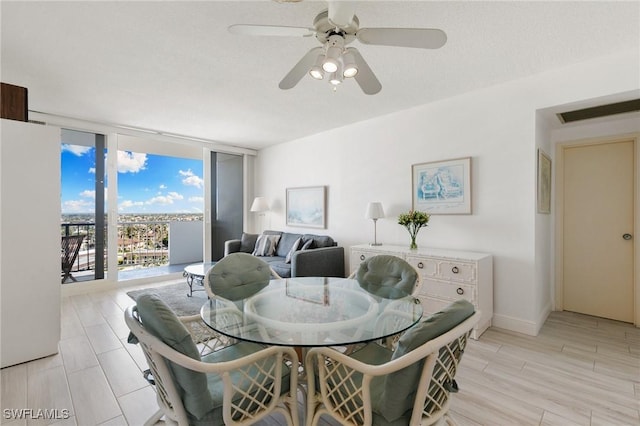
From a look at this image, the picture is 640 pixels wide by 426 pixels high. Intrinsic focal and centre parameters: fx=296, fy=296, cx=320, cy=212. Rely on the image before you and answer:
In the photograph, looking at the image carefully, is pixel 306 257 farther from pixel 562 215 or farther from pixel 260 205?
pixel 562 215

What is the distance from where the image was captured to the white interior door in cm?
319

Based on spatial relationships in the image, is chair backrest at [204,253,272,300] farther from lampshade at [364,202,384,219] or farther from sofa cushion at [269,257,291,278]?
lampshade at [364,202,384,219]

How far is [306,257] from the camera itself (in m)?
3.82

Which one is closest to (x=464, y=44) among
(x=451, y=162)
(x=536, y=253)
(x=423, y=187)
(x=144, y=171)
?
(x=451, y=162)

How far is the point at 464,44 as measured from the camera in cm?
227

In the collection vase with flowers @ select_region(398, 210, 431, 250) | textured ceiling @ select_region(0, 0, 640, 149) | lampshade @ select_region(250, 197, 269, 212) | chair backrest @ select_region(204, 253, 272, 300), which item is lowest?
chair backrest @ select_region(204, 253, 272, 300)

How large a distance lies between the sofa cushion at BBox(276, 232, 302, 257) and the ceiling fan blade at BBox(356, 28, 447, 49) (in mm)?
3503

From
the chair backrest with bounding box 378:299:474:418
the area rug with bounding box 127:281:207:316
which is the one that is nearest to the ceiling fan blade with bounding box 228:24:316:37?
the chair backrest with bounding box 378:299:474:418

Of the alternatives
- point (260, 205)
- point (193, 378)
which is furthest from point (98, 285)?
point (193, 378)

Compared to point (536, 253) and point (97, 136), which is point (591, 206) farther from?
point (97, 136)

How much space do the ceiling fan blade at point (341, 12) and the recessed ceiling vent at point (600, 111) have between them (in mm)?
2793

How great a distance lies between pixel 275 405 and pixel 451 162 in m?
2.99

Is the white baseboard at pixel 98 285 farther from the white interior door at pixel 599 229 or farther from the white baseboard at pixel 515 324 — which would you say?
the white interior door at pixel 599 229

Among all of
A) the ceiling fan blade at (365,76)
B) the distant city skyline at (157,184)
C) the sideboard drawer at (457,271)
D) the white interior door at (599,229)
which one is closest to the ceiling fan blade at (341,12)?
the ceiling fan blade at (365,76)
